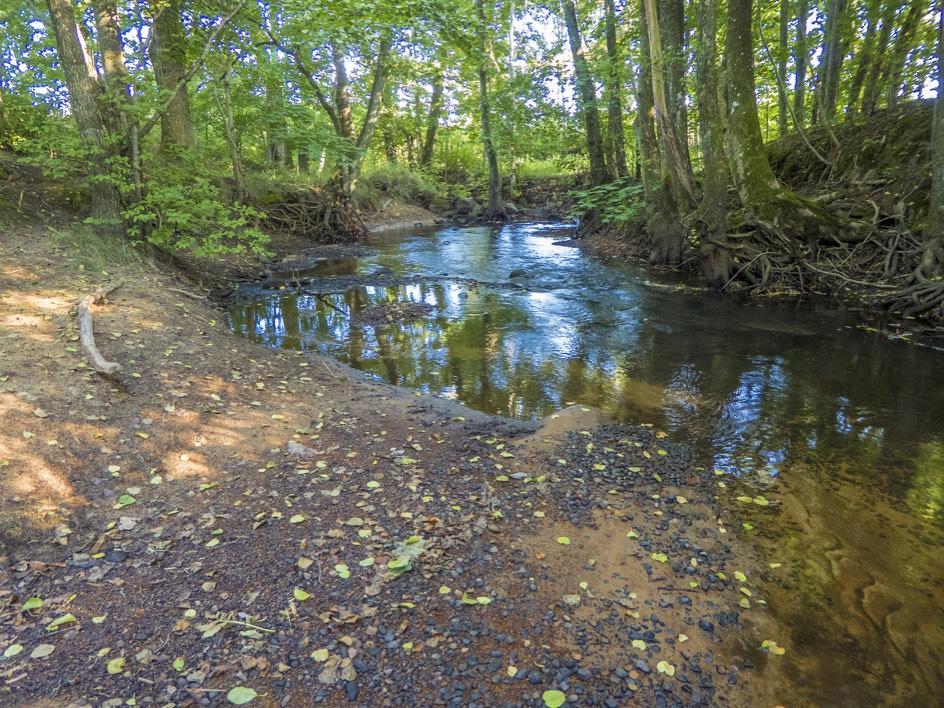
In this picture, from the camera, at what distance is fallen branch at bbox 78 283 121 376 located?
5.39m

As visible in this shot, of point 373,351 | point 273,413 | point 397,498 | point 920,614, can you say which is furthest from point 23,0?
point 920,614

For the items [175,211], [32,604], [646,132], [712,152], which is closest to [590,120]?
[646,132]

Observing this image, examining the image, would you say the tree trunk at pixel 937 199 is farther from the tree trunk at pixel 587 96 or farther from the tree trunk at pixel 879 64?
the tree trunk at pixel 587 96

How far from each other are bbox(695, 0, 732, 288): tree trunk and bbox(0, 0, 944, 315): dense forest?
40 mm

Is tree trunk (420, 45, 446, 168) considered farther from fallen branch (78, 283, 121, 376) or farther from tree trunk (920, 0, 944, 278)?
fallen branch (78, 283, 121, 376)

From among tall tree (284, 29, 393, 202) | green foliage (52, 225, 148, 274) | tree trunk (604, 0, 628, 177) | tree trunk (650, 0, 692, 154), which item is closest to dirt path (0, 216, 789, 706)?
green foliage (52, 225, 148, 274)

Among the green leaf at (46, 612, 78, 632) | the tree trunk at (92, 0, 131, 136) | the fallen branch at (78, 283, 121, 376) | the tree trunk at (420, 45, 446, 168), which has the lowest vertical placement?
the green leaf at (46, 612, 78, 632)

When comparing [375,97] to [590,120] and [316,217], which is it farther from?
[590,120]

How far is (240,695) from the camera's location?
2695 mm

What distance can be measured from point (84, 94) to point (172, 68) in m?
5.01

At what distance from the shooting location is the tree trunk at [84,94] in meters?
8.80

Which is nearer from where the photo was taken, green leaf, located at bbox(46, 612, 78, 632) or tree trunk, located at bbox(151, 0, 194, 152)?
green leaf, located at bbox(46, 612, 78, 632)

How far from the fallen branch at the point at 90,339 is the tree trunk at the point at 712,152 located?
12.0 metres

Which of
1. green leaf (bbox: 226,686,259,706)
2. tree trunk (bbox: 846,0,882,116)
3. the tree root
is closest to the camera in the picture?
green leaf (bbox: 226,686,259,706)
